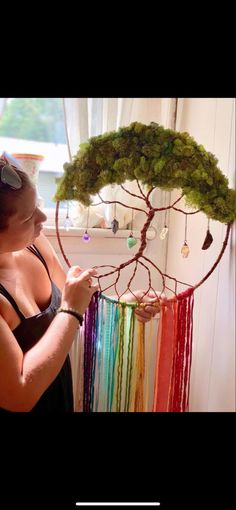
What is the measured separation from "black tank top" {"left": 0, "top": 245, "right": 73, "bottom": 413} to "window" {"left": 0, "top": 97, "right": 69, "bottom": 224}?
1.72ft

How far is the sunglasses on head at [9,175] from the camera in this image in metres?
0.67

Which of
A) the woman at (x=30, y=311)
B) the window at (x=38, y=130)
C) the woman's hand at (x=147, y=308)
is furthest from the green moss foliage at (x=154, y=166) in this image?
the window at (x=38, y=130)

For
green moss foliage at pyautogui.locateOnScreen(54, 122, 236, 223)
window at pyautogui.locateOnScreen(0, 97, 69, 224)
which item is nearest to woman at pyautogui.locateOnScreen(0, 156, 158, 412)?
green moss foliage at pyautogui.locateOnScreen(54, 122, 236, 223)

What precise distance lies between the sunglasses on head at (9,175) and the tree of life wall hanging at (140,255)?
0.46 feet

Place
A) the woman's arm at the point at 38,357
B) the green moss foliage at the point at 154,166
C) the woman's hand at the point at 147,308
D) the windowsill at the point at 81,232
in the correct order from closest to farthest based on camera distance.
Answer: the woman's arm at the point at 38,357, the green moss foliage at the point at 154,166, the woman's hand at the point at 147,308, the windowsill at the point at 81,232

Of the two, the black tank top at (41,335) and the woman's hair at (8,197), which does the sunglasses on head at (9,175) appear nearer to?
the woman's hair at (8,197)

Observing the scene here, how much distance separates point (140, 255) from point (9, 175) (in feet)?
1.04

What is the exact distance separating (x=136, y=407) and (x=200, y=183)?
0.54m

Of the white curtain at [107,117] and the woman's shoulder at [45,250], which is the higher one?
the white curtain at [107,117]

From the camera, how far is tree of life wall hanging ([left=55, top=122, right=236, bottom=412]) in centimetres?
77

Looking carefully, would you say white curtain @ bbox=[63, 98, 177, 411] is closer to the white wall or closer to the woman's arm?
the white wall

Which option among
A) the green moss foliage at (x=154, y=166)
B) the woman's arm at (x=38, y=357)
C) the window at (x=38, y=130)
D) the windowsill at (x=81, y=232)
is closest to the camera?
the woman's arm at (x=38, y=357)
